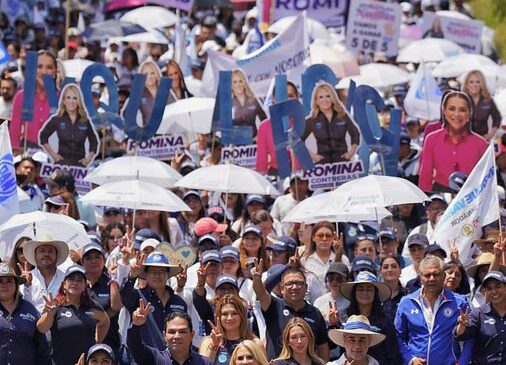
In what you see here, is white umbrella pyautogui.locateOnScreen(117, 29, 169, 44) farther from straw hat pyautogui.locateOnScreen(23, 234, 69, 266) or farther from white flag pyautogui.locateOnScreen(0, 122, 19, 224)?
straw hat pyautogui.locateOnScreen(23, 234, 69, 266)

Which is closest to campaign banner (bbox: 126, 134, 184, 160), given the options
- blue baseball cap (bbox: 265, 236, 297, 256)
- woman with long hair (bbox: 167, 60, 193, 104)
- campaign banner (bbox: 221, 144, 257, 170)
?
campaign banner (bbox: 221, 144, 257, 170)

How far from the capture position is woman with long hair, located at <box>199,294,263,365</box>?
16062 mm

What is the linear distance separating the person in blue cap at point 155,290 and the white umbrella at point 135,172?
385 centimetres

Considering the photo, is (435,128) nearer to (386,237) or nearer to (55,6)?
(386,237)

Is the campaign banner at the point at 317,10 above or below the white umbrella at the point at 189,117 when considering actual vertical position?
below

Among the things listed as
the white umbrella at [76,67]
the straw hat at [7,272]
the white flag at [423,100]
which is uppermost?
the straw hat at [7,272]

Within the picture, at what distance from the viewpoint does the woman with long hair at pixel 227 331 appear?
16.1m

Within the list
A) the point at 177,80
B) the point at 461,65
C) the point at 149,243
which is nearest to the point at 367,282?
the point at 149,243

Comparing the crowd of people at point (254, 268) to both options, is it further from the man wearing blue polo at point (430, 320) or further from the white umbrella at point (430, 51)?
the white umbrella at point (430, 51)

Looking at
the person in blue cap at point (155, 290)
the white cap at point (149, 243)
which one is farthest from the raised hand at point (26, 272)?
the white cap at point (149, 243)

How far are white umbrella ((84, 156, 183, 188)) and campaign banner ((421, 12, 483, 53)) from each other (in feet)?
35.5

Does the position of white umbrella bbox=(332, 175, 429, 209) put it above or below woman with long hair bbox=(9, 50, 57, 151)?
above

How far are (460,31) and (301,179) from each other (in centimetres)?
1061

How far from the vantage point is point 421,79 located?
2539 centimetres
